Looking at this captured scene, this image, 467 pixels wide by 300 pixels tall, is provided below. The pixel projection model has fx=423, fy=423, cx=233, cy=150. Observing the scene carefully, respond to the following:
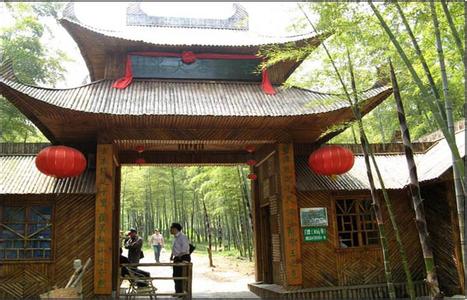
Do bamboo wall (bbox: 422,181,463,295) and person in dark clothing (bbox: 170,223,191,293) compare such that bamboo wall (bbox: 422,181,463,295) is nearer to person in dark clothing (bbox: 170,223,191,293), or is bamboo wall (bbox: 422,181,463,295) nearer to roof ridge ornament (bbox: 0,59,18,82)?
person in dark clothing (bbox: 170,223,191,293)

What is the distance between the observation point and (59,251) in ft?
20.5

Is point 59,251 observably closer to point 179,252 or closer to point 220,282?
point 179,252

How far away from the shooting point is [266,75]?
773 centimetres

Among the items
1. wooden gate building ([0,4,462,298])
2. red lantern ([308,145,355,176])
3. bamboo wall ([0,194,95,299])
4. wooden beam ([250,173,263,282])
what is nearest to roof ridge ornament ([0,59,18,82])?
wooden gate building ([0,4,462,298])

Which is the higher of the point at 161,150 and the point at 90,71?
the point at 90,71

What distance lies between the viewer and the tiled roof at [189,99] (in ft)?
20.1

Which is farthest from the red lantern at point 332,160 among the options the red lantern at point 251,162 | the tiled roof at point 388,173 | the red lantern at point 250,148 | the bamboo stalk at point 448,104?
the bamboo stalk at point 448,104

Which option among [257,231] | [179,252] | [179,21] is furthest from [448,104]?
[179,21]

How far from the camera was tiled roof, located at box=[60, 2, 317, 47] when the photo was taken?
23.5ft

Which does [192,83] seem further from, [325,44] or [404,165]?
[404,165]

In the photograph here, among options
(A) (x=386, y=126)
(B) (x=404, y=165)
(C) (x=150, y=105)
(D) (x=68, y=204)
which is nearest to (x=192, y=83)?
(C) (x=150, y=105)

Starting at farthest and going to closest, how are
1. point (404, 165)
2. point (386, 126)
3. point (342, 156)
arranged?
point (386, 126) → point (404, 165) → point (342, 156)

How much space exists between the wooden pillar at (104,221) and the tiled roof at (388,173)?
3012 millimetres

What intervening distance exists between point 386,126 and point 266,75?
1024 cm
